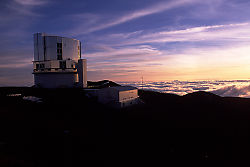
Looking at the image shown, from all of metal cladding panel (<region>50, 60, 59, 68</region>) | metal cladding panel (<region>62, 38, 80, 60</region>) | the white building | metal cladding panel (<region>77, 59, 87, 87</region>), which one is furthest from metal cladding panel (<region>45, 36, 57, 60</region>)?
metal cladding panel (<region>77, 59, 87, 87</region>)

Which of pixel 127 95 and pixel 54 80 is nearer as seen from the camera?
pixel 127 95

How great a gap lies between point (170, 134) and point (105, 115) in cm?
855

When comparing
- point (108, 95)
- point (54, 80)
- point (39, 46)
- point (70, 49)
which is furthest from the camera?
point (70, 49)

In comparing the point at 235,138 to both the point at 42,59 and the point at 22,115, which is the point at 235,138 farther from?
the point at 42,59

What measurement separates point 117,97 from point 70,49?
18.0 metres

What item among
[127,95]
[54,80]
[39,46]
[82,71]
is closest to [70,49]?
[82,71]

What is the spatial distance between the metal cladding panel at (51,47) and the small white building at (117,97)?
14324 mm

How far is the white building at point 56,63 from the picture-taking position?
32938 mm

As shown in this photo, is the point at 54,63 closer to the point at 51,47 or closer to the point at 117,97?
the point at 51,47

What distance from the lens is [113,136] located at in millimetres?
14938

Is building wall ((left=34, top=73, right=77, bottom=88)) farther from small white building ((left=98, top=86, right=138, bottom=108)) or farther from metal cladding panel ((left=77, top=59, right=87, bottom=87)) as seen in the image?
small white building ((left=98, top=86, right=138, bottom=108))

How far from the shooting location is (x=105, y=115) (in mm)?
20812

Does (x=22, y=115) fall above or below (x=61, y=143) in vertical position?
above

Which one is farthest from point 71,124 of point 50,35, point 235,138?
point 50,35
